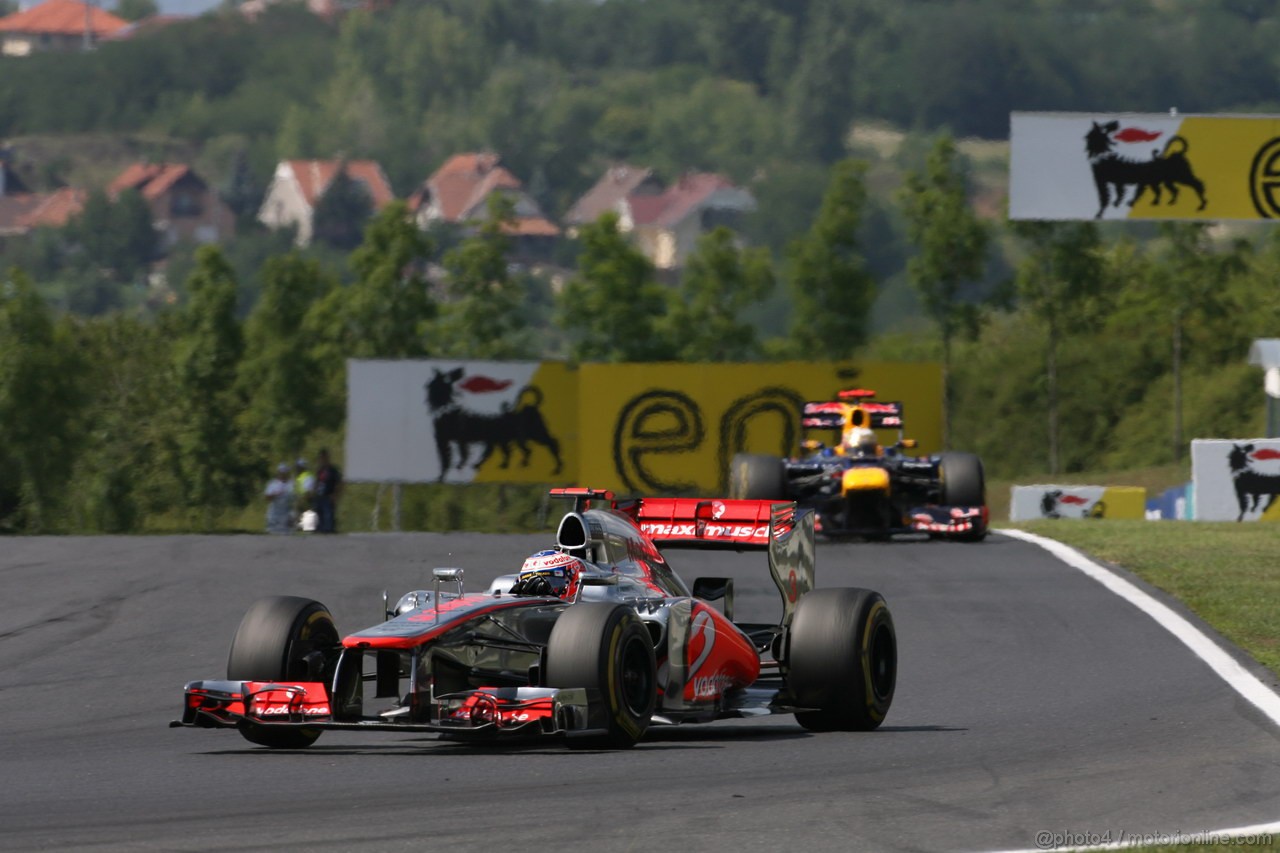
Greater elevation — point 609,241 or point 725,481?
point 609,241

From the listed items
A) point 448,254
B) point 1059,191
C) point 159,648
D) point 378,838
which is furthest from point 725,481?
point 448,254

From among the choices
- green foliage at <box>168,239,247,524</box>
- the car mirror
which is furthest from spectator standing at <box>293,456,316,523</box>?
green foliage at <box>168,239,247,524</box>

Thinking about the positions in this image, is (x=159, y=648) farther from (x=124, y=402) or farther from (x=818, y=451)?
(x=124, y=402)

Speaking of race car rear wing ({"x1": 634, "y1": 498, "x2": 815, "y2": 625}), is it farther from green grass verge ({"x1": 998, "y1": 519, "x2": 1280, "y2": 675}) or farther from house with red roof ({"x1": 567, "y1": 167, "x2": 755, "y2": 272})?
house with red roof ({"x1": 567, "y1": 167, "x2": 755, "y2": 272})

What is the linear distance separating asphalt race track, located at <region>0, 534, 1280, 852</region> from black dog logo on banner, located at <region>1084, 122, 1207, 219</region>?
15.4 m

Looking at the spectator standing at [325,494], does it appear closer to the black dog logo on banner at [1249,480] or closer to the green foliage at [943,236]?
the black dog logo on banner at [1249,480]

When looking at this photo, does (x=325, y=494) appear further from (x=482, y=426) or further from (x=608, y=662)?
(x=608, y=662)

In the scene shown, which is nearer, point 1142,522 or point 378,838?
point 378,838

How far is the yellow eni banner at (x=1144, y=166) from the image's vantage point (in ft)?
102

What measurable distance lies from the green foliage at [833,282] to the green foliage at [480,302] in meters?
8.52

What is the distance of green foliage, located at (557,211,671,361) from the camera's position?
206ft

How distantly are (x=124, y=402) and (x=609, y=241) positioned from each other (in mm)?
17028

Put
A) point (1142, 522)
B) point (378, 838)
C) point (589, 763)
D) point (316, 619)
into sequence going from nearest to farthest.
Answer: point (378, 838) → point (589, 763) → point (316, 619) → point (1142, 522)

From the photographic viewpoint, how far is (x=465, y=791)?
8539mm
